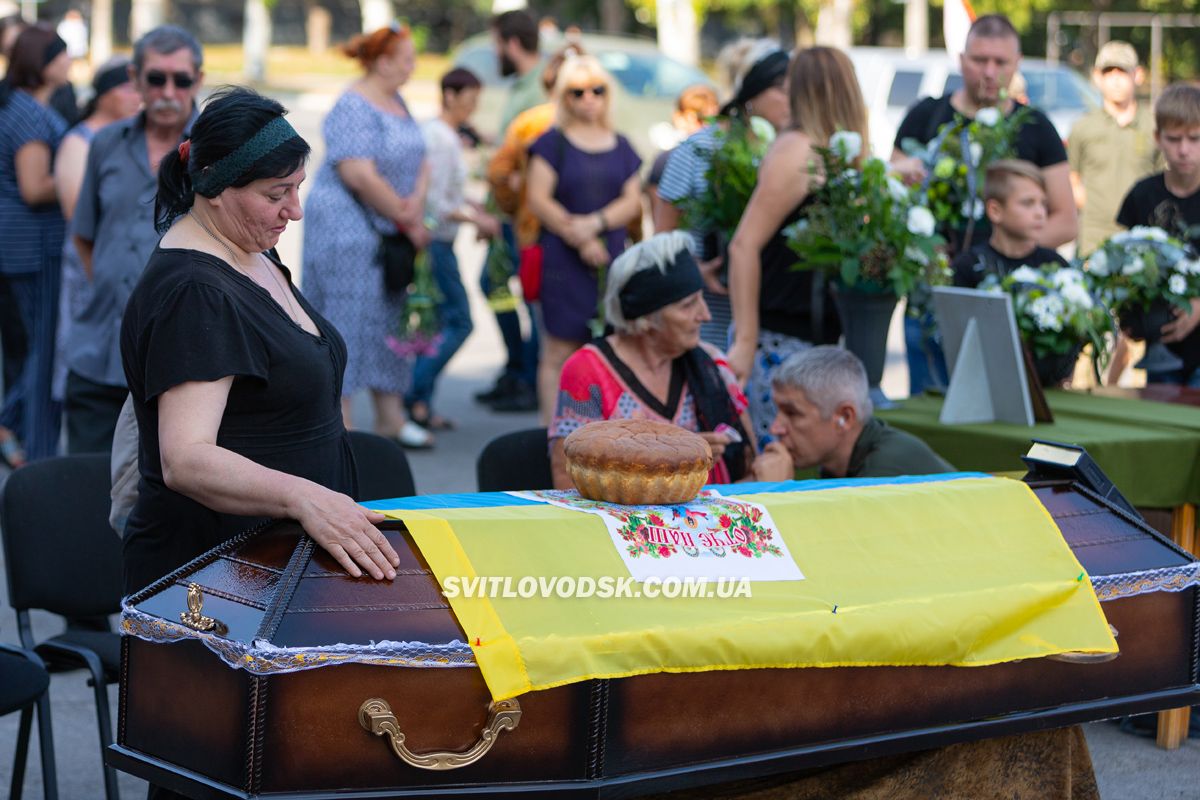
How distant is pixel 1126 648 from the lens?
339 centimetres

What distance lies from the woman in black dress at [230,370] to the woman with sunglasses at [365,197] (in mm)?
4155

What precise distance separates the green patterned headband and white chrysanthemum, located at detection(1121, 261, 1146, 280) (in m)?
3.21

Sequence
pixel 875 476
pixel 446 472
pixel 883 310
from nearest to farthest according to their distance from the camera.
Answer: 1. pixel 875 476
2. pixel 883 310
3. pixel 446 472

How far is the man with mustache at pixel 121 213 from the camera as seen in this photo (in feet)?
16.3

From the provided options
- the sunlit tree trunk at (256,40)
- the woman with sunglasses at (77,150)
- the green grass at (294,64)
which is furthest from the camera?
the green grass at (294,64)

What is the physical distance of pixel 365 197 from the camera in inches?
286

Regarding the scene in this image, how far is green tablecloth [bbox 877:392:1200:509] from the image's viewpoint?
14.1 ft

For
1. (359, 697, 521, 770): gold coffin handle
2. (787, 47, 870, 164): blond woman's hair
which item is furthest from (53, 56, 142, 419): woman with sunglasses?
(359, 697, 521, 770): gold coffin handle

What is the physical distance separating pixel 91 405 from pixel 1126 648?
3.25m

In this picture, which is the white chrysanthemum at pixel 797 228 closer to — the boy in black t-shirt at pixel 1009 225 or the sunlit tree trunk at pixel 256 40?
the boy in black t-shirt at pixel 1009 225

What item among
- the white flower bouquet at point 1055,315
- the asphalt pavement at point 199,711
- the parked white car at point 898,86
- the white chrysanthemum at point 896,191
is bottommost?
the asphalt pavement at point 199,711

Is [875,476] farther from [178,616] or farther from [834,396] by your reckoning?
[178,616]

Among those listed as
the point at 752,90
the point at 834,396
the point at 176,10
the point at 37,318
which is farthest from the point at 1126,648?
the point at 176,10
